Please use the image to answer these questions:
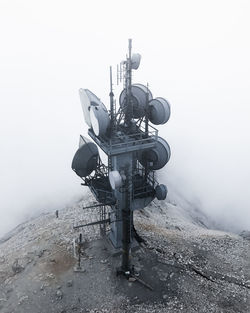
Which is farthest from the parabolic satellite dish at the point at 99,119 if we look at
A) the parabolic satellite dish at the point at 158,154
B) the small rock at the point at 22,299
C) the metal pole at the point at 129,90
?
the small rock at the point at 22,299

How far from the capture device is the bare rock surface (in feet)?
58.3

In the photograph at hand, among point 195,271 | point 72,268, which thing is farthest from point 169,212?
point 72,268

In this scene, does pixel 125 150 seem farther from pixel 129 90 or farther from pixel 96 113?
pixel 129 90

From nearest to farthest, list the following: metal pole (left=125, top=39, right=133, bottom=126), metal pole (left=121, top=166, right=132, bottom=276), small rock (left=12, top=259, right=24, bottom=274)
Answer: metal pole (left=125, top=39, right=133, bottom=126), metal pole (left=121, top=166, right=132, bottom=276), small rock (left=12, top=259, right=24, bottom=274)

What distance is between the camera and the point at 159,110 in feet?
60.8

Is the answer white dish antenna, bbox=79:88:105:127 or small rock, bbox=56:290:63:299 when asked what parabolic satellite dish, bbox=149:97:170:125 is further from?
small rock, bbox=56:290:63:299

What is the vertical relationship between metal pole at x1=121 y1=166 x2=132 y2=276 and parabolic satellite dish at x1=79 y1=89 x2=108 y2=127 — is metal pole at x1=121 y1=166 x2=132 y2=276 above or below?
below

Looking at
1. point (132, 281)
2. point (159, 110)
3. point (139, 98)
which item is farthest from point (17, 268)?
point (159, 110)

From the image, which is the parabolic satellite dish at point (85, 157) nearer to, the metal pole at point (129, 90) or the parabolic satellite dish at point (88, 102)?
the parabolic satellite dish at point (88, 102)

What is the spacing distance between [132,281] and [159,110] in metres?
10.2

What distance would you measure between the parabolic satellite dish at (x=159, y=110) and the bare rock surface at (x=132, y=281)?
8.94 meters

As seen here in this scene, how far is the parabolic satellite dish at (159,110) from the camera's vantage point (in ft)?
60.8

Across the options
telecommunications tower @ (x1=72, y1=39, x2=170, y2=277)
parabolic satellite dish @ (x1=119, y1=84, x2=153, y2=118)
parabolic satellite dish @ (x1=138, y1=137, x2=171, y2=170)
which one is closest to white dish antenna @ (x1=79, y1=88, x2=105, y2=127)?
telecommunications tower @ (x1=72, y1=39, x2=170, y2=277)

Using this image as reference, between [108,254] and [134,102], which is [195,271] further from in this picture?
[134,102]
